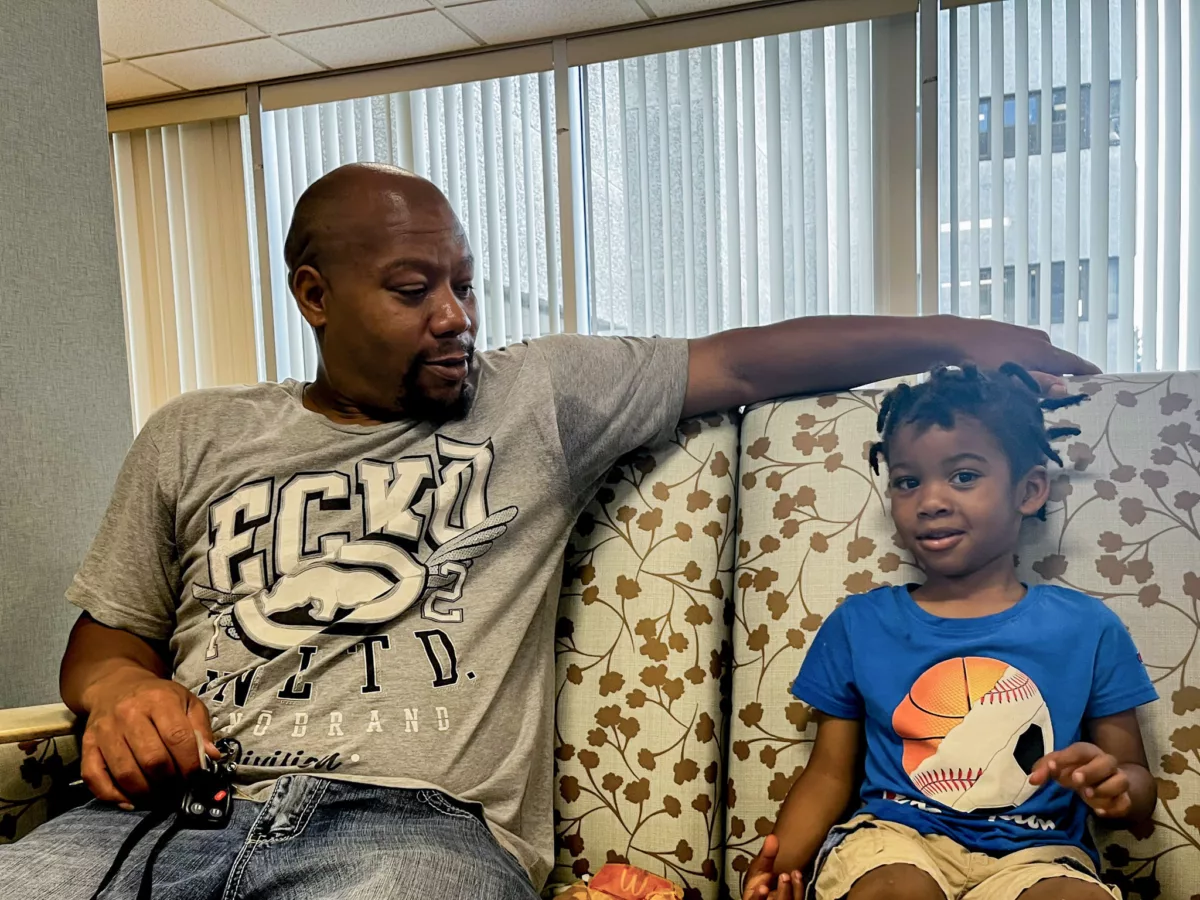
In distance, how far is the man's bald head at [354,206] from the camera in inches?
51.8

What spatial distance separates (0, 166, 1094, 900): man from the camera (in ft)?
3.45

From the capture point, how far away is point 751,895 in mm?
993

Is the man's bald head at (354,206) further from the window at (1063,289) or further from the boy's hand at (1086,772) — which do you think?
the window at (1063,289)

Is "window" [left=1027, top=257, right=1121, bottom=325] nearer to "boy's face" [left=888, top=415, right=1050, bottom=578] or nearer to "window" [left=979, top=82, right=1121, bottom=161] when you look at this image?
"window" [left=979, top=82, right=1121, bottom=161]

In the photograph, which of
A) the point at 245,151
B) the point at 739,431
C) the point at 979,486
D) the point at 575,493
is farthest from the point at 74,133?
the point at 245,151

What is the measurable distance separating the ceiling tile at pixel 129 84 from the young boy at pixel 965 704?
151 inches

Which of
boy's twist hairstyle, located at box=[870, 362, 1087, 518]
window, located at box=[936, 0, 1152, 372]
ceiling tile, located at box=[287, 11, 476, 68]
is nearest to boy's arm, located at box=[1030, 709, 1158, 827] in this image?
boy's twist hairstyle, located at box=[870, 362, 1087, 518]

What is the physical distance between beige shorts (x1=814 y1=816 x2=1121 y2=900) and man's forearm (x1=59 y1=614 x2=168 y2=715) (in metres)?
0.81

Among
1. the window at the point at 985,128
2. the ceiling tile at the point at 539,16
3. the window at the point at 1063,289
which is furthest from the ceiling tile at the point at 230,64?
the window at the point at 1063,289

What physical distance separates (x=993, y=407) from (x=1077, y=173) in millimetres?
2694

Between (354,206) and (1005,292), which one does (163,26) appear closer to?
(354,206)

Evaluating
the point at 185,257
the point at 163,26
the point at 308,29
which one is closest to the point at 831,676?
the point at 308,29

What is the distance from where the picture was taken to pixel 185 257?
14.5ft

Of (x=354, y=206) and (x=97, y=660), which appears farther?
(x=354, y=206)
